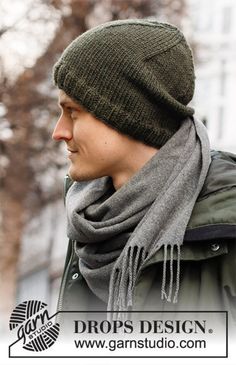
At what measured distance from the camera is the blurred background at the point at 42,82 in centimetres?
1388

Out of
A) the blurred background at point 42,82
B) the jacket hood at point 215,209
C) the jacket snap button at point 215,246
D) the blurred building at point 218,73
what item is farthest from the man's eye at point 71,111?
the blurred building at point 218,73

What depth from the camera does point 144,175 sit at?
3.19m

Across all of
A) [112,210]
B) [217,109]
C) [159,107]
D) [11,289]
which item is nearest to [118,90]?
[159,107]

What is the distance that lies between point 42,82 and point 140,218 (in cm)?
1479

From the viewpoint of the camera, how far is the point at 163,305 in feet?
Answer: 10.1

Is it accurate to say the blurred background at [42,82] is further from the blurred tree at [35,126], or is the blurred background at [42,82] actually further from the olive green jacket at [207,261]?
the olive green jacket at [207,261]

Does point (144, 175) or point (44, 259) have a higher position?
point (44, 259)

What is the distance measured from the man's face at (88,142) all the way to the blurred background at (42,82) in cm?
817

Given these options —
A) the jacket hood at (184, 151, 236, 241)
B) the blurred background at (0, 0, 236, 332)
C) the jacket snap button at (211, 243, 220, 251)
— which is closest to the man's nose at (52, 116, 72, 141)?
the jacket hood at (184, 151, 236, 241)

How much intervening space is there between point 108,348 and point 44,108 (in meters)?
14.4

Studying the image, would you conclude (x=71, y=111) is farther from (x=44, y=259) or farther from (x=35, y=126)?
(x=44, y=259)

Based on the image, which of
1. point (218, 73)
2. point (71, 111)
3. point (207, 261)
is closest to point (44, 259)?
point (218, 73)

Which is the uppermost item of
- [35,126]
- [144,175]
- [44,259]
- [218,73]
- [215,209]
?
[218,73]

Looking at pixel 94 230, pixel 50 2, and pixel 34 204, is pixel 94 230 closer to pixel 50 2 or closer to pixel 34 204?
pixel 50 2
